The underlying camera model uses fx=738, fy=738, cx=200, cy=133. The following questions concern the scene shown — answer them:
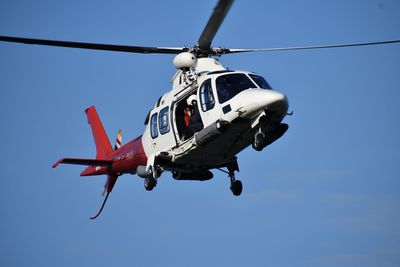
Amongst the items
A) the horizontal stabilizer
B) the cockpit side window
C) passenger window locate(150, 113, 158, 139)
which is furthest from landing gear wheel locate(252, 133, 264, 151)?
the horizontal stabilizer

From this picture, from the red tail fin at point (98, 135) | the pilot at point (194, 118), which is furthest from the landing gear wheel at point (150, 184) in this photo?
the red tail fin at point (98, 135)

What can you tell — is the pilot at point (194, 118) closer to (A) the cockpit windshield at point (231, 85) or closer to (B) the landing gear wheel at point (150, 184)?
(A) the cockpit windshield at point (231, 85)

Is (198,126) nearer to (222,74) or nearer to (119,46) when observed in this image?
(222,74)

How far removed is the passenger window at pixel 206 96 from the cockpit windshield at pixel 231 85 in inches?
10.5

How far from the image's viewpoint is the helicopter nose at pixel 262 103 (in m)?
19.2

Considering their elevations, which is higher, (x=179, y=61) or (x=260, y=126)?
(x=179, y=61)

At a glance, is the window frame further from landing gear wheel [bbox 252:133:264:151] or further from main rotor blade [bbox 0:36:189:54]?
landing gear wheel [bbox 252:133:264:151]

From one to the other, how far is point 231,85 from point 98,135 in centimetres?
855

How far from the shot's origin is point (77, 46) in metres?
20.0

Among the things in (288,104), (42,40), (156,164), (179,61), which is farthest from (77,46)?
(288,104)

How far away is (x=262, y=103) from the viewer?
1914 cm

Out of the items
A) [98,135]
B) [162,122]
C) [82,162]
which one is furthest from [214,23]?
[98,135]

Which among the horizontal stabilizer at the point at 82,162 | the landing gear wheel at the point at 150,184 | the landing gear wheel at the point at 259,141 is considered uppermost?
the landing gear wheel at the point at 259,141

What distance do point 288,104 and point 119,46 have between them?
4.94m
